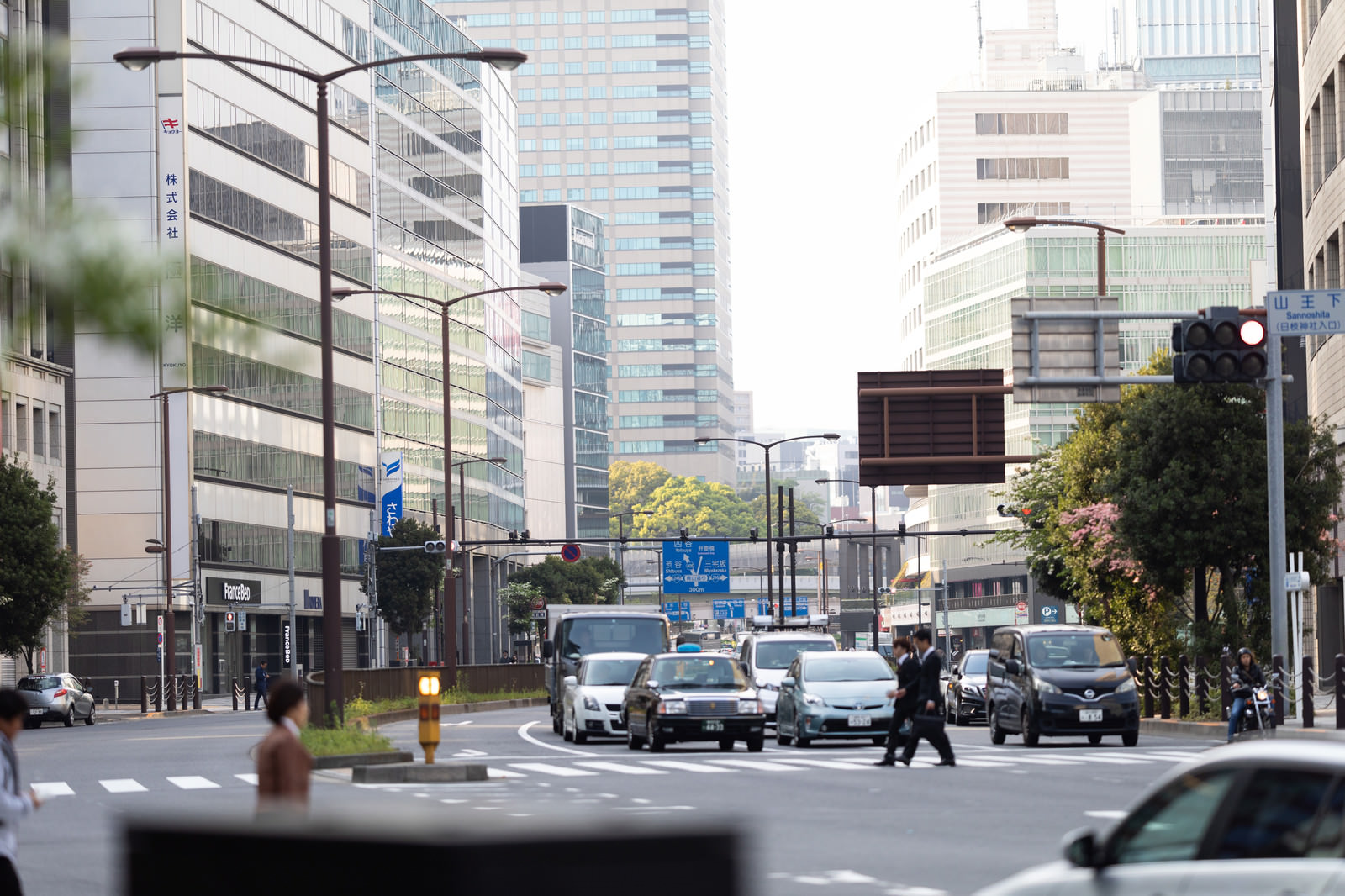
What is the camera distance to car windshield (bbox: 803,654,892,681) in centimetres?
3409

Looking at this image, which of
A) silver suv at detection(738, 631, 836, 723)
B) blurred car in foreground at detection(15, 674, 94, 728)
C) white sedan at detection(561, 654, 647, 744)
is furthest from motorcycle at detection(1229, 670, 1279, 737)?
blurred car in foreground at detection(15, 674, 94, 728)

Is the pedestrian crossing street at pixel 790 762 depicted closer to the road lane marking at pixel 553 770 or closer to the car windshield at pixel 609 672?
the road lane marking at pixel 553 770

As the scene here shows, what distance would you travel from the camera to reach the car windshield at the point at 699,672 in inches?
1300

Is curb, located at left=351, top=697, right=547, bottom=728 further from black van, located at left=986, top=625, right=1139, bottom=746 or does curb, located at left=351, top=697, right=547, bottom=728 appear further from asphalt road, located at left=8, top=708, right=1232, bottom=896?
black van, located at left=986, top=625, right=1139, bottom=746

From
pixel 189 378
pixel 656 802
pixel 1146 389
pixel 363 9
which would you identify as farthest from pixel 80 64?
pixel 363 9

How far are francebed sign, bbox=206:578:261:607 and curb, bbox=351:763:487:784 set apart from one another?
61.6m

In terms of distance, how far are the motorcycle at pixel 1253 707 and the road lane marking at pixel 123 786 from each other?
15262 millimetres

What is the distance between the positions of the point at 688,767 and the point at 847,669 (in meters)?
6.52

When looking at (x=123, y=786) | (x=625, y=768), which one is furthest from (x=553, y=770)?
(x=123, y=786)

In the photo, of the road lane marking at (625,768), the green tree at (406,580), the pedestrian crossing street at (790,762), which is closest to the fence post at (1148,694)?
the pedestrian crossing street at (790,762)

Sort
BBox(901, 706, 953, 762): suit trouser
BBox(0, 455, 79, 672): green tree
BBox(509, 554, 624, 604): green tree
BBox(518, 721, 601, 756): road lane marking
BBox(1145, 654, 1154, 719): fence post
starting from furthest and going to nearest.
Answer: BBox(509, 554, 624, 604): green tree, BBox(0, 455, 79, 672): green tree, BBox(1145, 654, 1154, 719): fence post, BBox(518, 721, 601, 756): road lane marking, BBox(901, 706, 953, 762): suit trouser

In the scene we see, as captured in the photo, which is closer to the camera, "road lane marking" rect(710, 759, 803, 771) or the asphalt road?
the asphalt road

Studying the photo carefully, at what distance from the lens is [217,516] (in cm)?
8744

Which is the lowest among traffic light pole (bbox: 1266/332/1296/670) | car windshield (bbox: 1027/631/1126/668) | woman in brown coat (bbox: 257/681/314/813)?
car windshield (bbox: 1027/631/1126/668)
